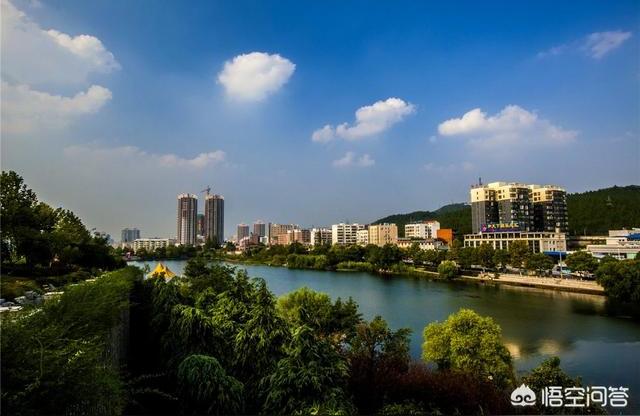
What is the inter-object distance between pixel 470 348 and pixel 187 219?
177 feet

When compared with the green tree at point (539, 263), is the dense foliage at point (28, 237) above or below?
above

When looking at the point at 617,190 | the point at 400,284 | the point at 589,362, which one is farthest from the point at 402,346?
the point at 617,190

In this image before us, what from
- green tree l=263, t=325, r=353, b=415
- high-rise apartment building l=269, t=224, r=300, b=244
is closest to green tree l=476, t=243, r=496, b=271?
green tree l=263, t=325, r=353, b=415

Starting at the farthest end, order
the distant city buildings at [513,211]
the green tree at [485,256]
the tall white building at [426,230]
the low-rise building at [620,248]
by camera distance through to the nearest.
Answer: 1. the tall white building at [426,230]
2. the distant city buildings at [513,211]
3. the green tree at [485,256]
4. the low-rise building at [620,248]

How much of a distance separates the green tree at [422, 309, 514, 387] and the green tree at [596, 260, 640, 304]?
977 centimetres

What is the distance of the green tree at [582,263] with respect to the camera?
54.2 feet

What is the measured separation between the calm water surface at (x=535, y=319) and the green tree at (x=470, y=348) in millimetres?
1297

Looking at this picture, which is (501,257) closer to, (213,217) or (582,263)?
(582,263)

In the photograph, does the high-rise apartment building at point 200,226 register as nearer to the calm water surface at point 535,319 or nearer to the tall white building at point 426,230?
the tall white building at point 426,230

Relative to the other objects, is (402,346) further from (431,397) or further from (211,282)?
(211,282)

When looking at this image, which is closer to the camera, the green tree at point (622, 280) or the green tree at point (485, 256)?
the green tree at point (622, 280)

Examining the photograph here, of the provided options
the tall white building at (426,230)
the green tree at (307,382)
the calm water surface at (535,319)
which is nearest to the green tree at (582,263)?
the calm water surface at (535,319)

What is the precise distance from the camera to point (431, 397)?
3.19 metres

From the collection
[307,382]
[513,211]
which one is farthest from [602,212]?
[307,382]
